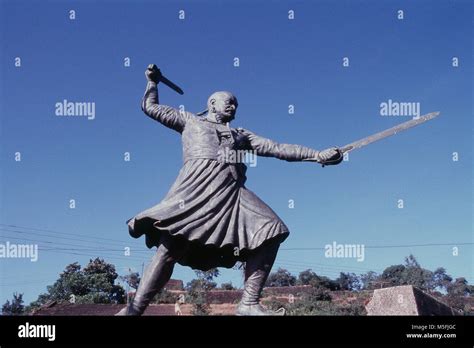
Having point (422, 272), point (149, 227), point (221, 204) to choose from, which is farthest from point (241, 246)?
point (422, 272)

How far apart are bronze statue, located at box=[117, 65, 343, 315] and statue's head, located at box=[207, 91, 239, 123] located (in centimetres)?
2

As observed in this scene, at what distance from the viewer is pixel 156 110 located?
8508 mm

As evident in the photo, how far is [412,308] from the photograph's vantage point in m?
8.17

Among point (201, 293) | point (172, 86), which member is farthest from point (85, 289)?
point (172, 86)

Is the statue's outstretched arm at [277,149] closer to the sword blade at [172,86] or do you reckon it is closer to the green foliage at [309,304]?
the sword blade at [172,86]

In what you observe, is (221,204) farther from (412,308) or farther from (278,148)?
(412,308)

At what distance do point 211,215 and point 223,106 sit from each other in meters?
1.75

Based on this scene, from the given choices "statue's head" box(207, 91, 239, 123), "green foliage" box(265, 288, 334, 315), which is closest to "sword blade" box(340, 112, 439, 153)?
"statue's head" box(207, 91, 239, 123)

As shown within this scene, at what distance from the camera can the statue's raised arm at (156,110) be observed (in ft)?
27.9

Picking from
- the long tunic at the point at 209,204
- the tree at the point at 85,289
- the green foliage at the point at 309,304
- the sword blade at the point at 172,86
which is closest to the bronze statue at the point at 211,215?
the long tunic at the point at 209,204

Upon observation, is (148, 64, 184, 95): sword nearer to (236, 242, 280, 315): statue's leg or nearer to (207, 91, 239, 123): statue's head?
(207, 91, 239, 123): statue's head

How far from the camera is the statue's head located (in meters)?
8.66
